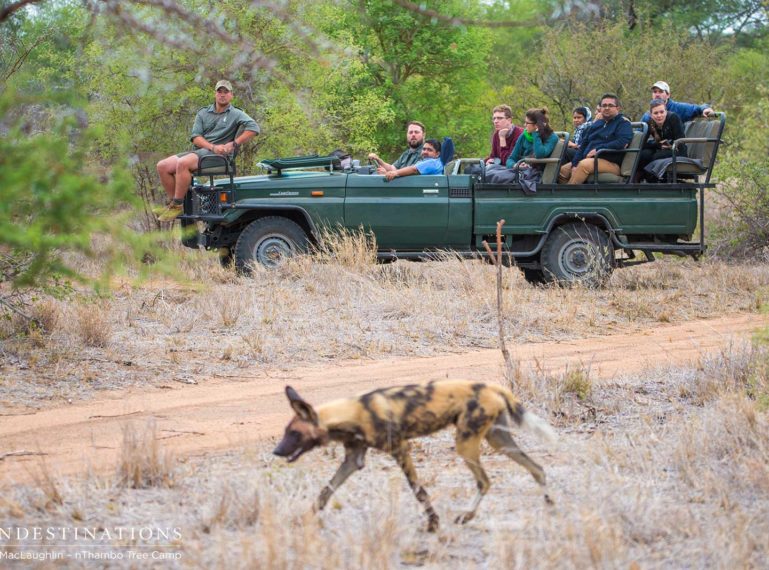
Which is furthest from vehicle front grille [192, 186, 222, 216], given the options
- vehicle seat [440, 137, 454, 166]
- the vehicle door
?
vehicle seat [440, 137, 454, 166]

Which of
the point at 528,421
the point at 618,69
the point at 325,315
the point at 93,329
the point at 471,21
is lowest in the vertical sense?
the point at 325,315

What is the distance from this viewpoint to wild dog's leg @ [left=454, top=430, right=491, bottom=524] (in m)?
4.58

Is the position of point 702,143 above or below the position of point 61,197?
above

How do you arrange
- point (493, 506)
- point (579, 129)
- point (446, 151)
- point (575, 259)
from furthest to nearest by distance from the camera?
1. point (579, 129)
2. point (446, 151)
3. point (575, 259)
4. point (493, 506)

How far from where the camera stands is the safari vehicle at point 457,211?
41.2ft

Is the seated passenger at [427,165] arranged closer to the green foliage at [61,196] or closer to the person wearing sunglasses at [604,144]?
the person wearing sunglasses at [604,144]

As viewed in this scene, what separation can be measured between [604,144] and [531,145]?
85 centimetres

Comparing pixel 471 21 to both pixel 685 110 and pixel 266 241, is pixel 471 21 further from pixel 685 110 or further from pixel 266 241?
pixel 685 110

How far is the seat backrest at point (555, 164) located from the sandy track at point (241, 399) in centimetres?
300

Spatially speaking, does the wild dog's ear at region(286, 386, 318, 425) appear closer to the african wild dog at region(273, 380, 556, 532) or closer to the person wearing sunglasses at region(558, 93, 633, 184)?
the african wild dog at region(273, 380, 556, 532)

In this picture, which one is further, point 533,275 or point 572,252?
point 533,275

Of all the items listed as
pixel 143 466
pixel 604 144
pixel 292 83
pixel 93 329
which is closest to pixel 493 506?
pixel 143 466

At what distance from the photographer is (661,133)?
12844 mm

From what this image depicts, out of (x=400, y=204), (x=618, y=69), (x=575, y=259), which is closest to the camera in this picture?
(x=400, y=204)
